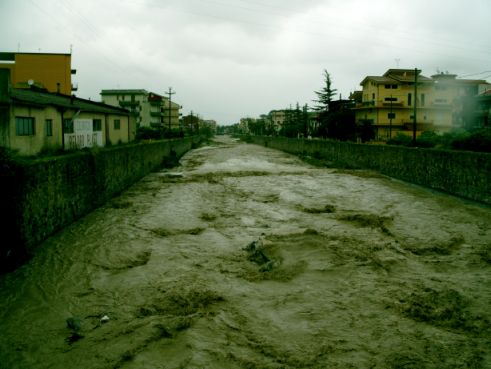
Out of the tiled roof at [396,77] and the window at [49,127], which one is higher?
the tiled roof at [396,77]

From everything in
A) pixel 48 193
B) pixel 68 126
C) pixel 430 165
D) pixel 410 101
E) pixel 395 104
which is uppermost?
pixel 410 101

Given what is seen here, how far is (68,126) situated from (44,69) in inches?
855

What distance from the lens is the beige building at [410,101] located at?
65.8 metres

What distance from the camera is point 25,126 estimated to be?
22.9 metres

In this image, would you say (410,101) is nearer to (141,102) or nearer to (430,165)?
(430,165)

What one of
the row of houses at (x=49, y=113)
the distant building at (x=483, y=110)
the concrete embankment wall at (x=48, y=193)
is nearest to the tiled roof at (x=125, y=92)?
the row of houses at (x=49, y=113)

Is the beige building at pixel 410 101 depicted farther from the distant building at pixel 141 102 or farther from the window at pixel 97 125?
the distant building at pixel 141 102

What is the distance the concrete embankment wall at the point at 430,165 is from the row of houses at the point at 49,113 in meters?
17.5

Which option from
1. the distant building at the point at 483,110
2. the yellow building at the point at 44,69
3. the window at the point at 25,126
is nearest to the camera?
the window at the point at 25,126

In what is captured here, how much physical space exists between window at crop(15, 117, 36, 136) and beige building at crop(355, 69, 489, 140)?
169 feet

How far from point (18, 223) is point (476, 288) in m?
10.3

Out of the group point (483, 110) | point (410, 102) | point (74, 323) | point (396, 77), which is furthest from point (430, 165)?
point (396, 77)

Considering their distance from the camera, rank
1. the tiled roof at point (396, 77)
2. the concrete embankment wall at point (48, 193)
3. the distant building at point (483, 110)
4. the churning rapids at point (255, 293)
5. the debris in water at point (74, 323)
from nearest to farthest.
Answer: the churning rapids at point (255, 293) < the debris in water at point (74, 323) < the concrete embankment wall at point (48, 193) < the distant building at point (483, 110) < the tiled roof at point (396, 77)

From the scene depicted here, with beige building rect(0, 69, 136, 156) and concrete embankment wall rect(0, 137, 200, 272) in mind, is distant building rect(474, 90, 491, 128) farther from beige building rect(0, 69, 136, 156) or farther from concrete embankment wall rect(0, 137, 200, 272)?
concrete embankment wall rect(0, 137, 200, 272)
